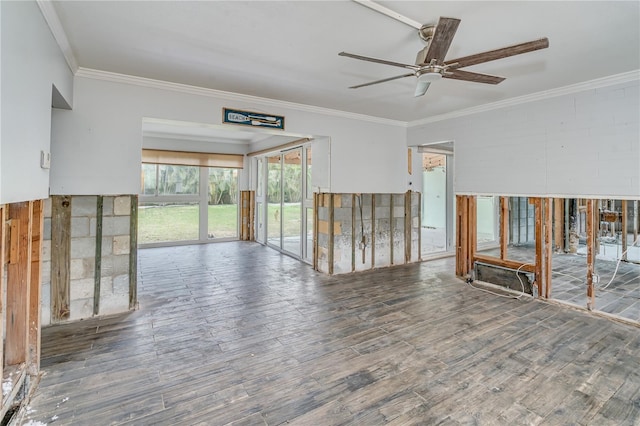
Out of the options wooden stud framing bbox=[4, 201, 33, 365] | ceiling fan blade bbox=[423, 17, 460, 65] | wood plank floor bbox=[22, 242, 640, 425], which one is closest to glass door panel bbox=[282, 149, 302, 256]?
wood plank floor bbox=[22, 242, 640, 425]

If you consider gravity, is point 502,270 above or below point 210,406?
above

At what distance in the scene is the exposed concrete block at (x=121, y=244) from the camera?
3561 millimetres

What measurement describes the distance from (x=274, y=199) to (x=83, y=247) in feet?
14.7

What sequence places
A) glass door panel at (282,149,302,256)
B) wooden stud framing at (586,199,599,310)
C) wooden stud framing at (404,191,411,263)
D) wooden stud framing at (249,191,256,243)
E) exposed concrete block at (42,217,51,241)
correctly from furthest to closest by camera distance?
wooden stud framing at (249,191,256,243), glass door panel at (282,149,302,256), wooden stud framing at (404,191,411,263), wooden stud framing at (586,199,599,310), exposed concrete block at (42,217,51,241)

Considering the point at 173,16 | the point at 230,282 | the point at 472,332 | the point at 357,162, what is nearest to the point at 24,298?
the point at 173,16

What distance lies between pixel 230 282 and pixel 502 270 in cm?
408

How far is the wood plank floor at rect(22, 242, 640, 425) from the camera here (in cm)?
204

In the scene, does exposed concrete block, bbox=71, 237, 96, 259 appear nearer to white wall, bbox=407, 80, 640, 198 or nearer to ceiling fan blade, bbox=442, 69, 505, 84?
ceiling fan blade, bbox=442, 69, 505, 84

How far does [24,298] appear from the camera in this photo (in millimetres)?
2287

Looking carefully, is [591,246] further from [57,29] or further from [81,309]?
[81,309]

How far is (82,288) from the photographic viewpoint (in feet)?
11.2

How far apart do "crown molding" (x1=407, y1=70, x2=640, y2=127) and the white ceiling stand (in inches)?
4.8

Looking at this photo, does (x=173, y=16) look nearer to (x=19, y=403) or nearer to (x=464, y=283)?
(x=19, y=403)

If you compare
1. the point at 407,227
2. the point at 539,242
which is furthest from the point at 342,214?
the point at 539,242
